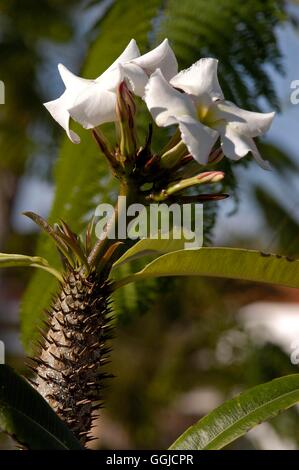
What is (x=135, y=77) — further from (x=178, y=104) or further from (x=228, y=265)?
(x=228, y=265)

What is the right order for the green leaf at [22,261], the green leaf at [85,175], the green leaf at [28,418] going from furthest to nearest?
the green leaf at [85,175]
the green leaf at [22,261]
the green leaf at [28,418]

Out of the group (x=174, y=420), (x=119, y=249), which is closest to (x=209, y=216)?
(x=119, y=249)

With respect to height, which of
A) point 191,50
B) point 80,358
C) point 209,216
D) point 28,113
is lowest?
point 80,358

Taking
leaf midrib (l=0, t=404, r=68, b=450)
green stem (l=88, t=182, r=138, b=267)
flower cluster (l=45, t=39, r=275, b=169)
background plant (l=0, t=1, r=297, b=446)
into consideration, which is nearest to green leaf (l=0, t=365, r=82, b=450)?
leaf midrib (l=0, t=404, r=68, b=450)

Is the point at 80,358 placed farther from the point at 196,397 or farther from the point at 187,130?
the point at 196,397

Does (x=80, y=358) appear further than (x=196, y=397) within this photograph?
No

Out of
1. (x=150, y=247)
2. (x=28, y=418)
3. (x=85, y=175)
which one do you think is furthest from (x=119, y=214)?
(x=85, y=175)

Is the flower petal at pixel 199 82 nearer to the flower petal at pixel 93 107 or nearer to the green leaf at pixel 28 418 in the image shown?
the flower petal at pixel 93 107

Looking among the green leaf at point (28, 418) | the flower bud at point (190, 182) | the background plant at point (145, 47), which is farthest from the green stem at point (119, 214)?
the background plant at point (145, 47)
